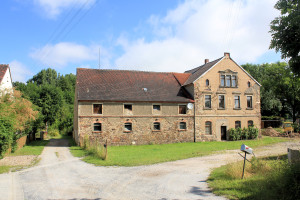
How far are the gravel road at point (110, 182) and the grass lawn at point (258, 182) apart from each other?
1.98 feet

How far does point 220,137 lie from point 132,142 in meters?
11.3

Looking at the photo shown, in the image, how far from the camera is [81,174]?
42.2 ft

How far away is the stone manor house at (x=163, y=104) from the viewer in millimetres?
26438

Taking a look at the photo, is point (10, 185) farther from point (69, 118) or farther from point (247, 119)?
point (69, 118)

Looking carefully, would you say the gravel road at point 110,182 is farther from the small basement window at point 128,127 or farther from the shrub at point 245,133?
the shrub at point 245,133

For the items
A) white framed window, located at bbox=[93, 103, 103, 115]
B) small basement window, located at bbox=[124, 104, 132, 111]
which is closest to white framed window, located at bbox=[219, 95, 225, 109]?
small basement window, located at bbox=[124, 104, 132, 111]

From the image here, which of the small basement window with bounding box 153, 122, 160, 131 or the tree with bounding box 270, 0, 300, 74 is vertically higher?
the tree with bounding box 270, 0, 300, 74

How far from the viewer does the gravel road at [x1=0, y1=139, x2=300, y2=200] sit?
29.8ft

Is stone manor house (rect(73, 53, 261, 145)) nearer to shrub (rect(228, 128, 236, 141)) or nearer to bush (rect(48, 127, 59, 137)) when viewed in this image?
shrub (rect(228, 128, 236, 141))

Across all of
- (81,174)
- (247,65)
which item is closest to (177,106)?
(81,174)

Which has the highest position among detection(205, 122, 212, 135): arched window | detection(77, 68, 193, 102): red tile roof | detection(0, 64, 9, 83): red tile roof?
detection(0, 64, 9, 83): red tile roof

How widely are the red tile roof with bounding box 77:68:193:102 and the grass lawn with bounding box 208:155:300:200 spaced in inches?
684

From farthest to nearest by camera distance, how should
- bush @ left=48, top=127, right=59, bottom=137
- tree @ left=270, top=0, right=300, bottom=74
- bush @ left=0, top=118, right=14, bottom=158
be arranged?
bush @ left=48, top=127, right=59, bottom=137
bush @ left=0, top=118, right=14, bottom=158
tree @ left=270, top=0, right=300, bottom=74

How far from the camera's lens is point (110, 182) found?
35.9ft
